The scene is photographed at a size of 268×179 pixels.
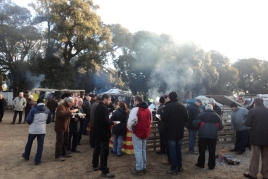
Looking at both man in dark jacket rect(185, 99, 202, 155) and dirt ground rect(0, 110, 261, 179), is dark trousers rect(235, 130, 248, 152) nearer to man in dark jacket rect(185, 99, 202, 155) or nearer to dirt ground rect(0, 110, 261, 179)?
dirt ground rect(0, 110, 261, 179)

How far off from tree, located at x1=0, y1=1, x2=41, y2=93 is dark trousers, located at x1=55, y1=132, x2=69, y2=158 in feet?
74.1

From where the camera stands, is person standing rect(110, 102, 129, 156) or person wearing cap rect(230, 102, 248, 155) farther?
person wearing cap rect(230, 102, 248, 155)

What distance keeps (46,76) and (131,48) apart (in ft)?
52.4

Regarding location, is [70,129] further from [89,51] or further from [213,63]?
[213,63]

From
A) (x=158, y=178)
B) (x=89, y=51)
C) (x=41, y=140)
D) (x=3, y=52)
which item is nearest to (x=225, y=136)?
(x=158, y=178)

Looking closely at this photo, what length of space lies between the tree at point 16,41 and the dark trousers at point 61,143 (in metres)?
22.6

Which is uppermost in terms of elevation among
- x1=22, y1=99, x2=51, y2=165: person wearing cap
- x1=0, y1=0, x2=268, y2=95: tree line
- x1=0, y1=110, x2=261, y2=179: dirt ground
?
x1=0, y1=0, x2=268, y2=95: tree line

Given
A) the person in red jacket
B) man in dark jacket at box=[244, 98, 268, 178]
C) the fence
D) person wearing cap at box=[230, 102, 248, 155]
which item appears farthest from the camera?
the fence

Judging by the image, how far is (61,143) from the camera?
6898 millimetres

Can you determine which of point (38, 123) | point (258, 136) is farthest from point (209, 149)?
point (38, 123)

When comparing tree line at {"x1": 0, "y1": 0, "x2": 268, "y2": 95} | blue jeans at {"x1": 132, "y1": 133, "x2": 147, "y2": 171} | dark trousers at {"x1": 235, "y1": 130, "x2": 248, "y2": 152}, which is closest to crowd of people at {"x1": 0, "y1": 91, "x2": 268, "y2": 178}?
blue jeans at {"x1": 132, "y1": 133, "x2": 147, "y2": 171}

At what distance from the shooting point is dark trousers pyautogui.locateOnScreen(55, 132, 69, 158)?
22.4 feet

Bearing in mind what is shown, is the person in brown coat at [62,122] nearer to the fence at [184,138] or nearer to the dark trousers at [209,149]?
the fence at [184,138]

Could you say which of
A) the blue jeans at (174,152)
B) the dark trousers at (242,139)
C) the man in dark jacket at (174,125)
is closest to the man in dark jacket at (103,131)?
the man in dark jacket at (174,125)
